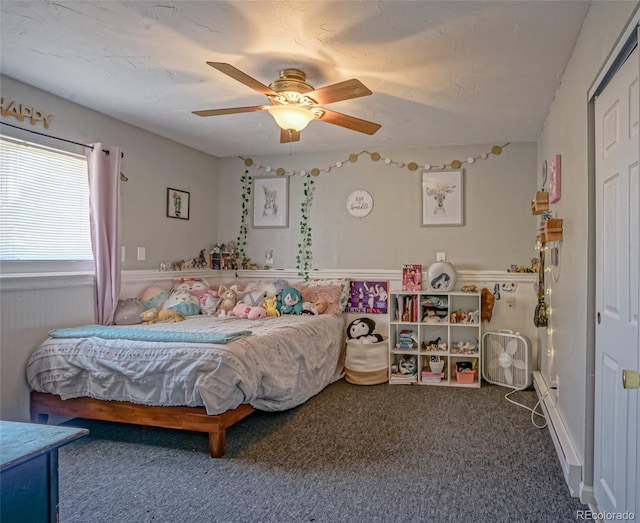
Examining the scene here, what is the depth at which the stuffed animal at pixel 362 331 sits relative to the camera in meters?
4.44

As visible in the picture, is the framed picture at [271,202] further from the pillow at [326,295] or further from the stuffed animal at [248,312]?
the stuffed animal at [248,312]

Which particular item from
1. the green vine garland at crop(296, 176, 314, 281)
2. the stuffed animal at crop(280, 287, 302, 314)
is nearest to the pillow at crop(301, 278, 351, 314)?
the green vine garland at crop(296, 176, 314, 281)

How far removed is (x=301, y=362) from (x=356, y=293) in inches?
55.1

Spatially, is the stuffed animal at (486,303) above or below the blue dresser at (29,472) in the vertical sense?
above

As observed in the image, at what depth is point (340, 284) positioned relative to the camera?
4727 mm

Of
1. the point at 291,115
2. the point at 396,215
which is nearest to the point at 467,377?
the point at 396,215

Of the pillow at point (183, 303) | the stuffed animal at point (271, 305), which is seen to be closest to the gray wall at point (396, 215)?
the stuffed animal at point (271, 305)

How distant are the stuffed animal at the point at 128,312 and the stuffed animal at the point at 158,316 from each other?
0.16 ft

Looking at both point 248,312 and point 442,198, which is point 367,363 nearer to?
point 248,312

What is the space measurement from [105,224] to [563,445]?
3.37 m

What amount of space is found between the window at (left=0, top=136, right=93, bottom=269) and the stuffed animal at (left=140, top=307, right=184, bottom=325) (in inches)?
22.9

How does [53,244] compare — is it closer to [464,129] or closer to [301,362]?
[301,362]

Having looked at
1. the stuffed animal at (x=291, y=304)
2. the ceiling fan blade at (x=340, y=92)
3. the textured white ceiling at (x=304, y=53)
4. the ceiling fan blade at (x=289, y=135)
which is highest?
the textured white ceiling at (x=304, y=53)

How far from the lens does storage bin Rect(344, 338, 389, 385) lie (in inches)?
168
